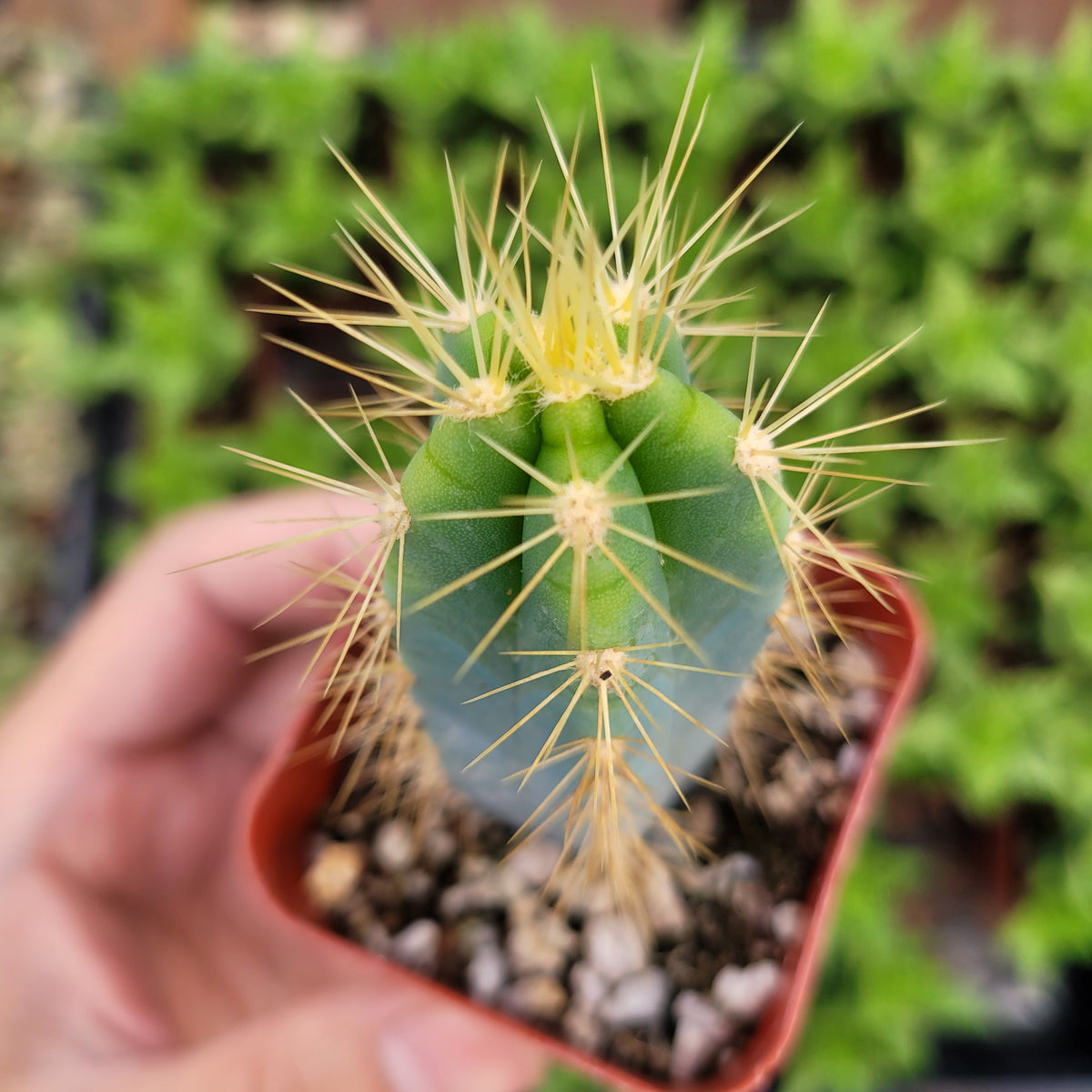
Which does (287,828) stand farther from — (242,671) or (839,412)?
(839,412)

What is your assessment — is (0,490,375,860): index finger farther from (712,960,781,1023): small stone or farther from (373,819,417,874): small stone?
(712,960,781,1023): small stone

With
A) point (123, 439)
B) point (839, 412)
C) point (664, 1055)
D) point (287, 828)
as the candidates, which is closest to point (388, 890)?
point (287, 828)

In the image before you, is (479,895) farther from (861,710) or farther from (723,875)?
(861,710)

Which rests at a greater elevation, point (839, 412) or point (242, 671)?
point (839, 412)

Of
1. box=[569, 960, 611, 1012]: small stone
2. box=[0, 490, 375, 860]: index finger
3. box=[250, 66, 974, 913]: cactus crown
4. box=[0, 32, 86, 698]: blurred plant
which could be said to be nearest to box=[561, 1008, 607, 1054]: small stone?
box=[569, 960, 611, 1012]: small stone

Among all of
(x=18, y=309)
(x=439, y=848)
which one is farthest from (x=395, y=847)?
(x=18, y=309)

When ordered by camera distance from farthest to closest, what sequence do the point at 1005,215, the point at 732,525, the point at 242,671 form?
the point at 1005,215 < the point at 242,671 < the point at 732,525

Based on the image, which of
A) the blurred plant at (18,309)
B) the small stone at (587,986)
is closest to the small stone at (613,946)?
the small stone at (587,986)

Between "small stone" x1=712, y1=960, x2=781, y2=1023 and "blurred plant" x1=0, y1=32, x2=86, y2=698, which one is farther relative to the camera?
"blurred plant" x1=0, y1=32, x2=86, y2=698

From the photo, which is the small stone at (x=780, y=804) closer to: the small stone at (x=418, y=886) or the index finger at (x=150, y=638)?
the small stone at (x=418, y=886)
